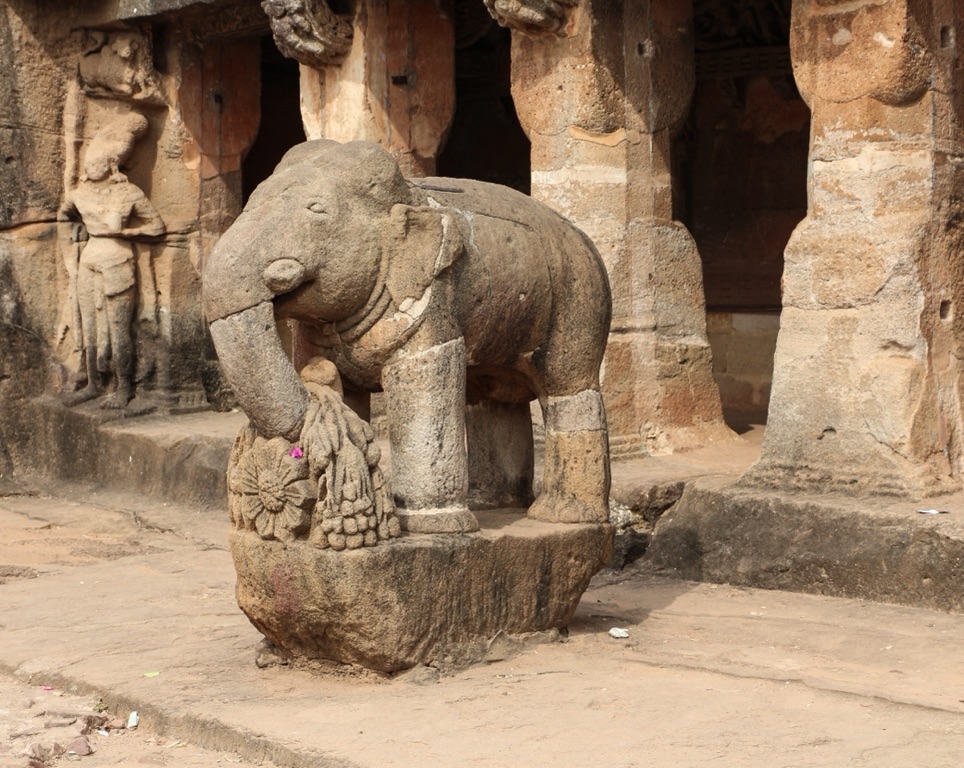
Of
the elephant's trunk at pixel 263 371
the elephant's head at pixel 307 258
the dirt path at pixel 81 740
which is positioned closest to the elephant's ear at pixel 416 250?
the elephant's head at pixel 307 258

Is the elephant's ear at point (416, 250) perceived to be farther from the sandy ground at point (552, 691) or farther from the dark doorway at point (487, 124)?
the dark doorway at point (487, 124)

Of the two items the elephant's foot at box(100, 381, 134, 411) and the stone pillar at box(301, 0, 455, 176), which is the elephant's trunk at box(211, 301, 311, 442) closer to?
the stone pillar at box(301, 0, 455, 176)

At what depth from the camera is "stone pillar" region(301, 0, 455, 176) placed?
28.6 ft

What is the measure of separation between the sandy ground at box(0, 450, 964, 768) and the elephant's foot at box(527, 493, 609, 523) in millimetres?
414

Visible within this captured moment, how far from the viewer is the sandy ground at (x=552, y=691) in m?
4.14

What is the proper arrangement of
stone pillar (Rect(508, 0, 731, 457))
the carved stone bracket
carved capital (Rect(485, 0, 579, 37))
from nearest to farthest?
carved capital (Rect(485, 0, 579, 37)) < stone pillar (Rect(508, 0, 731, 457)) < the carved stone bracket

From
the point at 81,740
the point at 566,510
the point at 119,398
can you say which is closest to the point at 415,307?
the point at 566,510

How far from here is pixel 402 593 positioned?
15.3 ft

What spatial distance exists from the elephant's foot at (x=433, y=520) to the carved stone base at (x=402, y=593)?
28 millimetres

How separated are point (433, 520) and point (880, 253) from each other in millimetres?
2450

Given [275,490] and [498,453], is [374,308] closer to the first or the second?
[275,490]

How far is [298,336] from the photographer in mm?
5066

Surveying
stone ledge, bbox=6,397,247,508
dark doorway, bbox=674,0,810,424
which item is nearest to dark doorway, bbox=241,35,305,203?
stone ledge, bbox=6,397,247,508

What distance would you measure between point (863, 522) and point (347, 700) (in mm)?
2397
